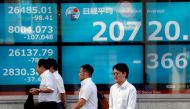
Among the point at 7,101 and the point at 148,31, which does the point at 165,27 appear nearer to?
the point at 148,31

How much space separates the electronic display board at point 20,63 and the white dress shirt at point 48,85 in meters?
1.63

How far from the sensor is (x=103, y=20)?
12.5 metres

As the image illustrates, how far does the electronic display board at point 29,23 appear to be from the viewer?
488 inches

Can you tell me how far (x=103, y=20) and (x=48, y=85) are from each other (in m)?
2.39

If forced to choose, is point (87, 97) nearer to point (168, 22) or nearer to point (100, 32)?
point (100, 32)

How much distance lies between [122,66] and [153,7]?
14.6ft

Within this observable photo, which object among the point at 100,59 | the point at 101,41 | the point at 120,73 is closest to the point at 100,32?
the point at 101,41

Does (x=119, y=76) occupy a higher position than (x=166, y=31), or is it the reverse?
(x=166, y=31)

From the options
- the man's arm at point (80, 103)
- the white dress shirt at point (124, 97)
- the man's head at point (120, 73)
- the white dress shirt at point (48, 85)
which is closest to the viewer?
the white dress shirt at point (124, 97)

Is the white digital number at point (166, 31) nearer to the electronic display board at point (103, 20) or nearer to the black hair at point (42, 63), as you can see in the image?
the electronic display board at point (103, 20)

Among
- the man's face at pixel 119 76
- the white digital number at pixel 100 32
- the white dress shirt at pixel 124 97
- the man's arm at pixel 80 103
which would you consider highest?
the white digital number at pixel 100 32

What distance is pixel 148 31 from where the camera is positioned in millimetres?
12484

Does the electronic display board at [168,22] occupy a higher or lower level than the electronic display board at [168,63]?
higher

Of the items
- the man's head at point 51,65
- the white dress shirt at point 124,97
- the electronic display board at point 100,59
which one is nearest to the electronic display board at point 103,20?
the electronic display board at point 100,59
